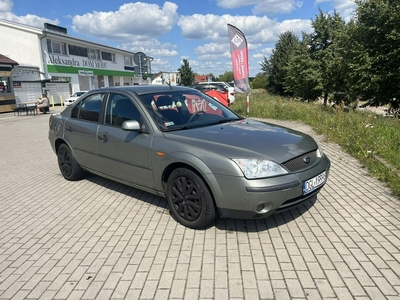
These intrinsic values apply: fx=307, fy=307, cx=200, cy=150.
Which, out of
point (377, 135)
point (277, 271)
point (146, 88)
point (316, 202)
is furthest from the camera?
point (377, 135)

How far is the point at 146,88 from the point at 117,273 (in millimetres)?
2660

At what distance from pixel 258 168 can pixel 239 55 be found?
10.7 metres

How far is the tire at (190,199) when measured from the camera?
3.26 meters

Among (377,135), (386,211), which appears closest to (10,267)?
(386,211)

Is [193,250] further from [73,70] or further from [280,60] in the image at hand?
[73,70]

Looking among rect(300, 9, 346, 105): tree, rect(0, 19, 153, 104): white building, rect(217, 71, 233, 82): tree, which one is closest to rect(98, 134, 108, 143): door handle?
rect(0, 19, 153, 104): white building

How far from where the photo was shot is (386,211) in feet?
12.5

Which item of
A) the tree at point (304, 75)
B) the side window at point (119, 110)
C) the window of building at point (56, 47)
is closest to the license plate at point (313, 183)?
the side window at point (119, 110)

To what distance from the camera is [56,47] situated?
31.9 meters

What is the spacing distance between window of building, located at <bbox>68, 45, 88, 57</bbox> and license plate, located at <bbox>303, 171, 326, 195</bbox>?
3575 cm

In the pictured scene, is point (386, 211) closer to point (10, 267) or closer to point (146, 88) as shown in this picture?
point (146, 88)

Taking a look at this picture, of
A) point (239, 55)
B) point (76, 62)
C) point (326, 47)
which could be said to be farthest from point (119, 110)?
point (76, 62)

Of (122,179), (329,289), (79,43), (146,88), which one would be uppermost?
(79,43)

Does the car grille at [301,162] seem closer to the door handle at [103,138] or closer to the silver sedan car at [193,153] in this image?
the silver sedan car at [193,153]
